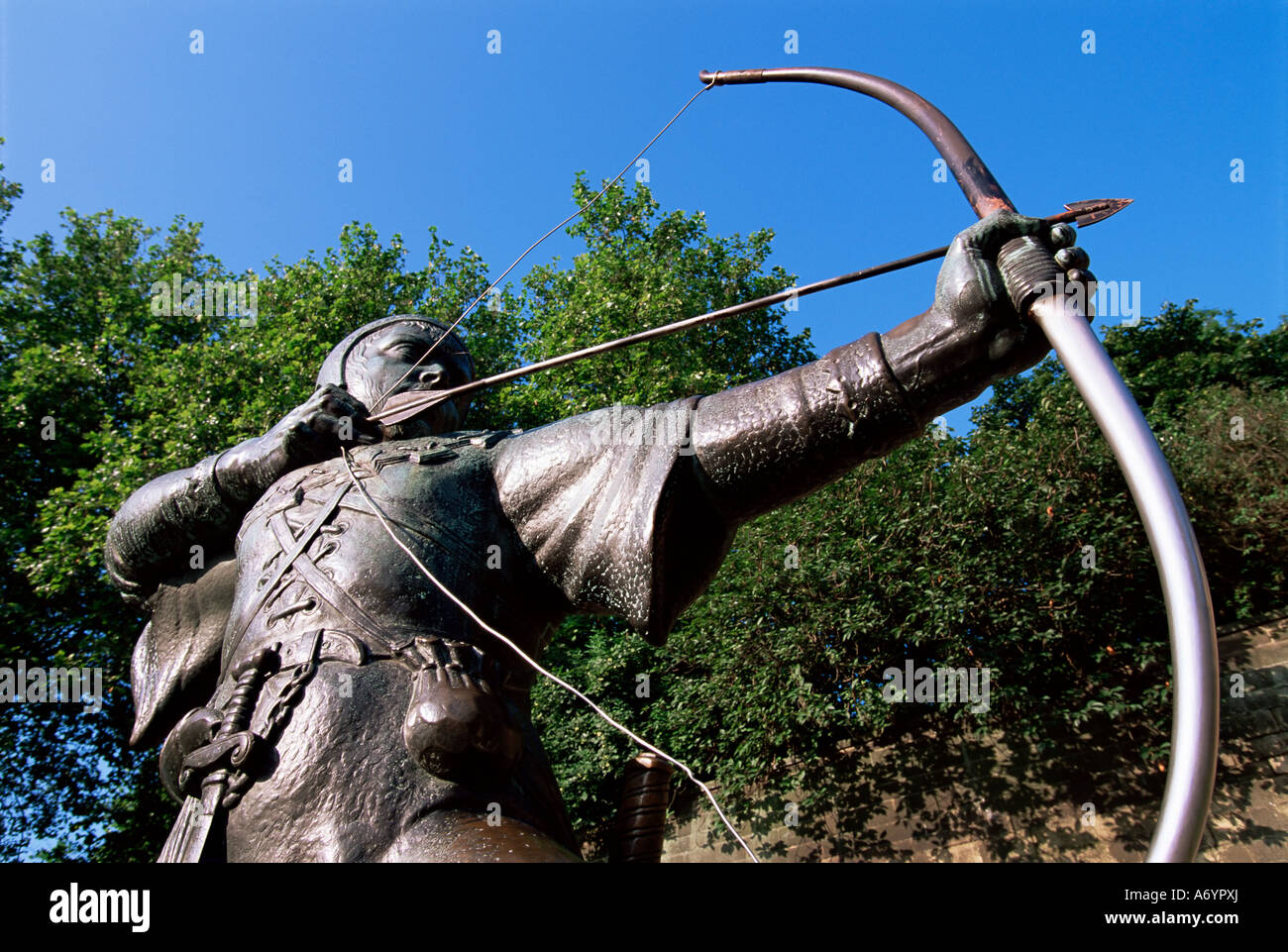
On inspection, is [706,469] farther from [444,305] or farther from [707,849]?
[444,305]

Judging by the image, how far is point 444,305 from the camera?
1736 cm

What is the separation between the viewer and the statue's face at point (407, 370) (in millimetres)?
3385

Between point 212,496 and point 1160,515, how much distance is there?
2.80 metres

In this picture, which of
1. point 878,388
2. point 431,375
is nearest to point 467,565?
point 431,375

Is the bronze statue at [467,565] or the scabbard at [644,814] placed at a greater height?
the bronze statue at [467,565]

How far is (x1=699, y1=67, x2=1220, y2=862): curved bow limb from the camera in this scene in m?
1.58

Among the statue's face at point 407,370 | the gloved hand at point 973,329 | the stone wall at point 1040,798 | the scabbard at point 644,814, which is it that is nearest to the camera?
the gloved hand at point 973,329

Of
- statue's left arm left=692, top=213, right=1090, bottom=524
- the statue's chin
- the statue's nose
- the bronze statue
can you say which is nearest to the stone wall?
the statue's chin

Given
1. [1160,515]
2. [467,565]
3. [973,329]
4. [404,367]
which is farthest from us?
[404,367]

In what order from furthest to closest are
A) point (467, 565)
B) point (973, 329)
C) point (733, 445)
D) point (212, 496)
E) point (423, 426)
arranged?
1. point (423, 426)
2. point (212, 496)
3. point (467, 565)
4. point (733, 445)
5. point (973, 329)

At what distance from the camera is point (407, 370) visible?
3439 mm

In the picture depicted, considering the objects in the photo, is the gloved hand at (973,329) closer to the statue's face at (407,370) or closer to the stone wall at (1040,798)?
the statue's face at (407,370)

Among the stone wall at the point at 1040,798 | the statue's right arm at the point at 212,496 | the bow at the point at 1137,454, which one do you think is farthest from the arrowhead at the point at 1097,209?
the stone wall at the point at 1040,798

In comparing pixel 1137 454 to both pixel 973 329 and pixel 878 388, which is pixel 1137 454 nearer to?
pixel 973 329
